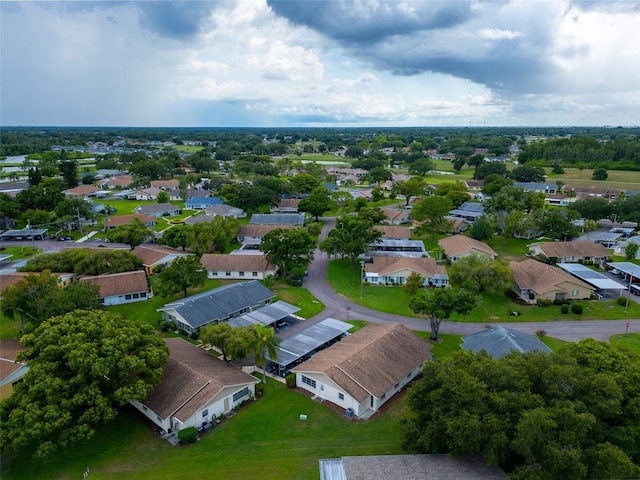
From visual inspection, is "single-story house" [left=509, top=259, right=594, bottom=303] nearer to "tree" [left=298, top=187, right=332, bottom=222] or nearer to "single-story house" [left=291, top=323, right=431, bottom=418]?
"single-story house" [left=291, top=323, right=431, bottom=418]

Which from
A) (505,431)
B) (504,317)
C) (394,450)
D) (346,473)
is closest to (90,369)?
(346,473)

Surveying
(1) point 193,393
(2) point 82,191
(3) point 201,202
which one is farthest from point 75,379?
(2) point 82,191

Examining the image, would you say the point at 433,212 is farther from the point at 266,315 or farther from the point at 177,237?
the point at 266,315

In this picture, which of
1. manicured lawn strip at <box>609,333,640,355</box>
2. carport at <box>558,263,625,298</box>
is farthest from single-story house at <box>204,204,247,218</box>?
manicured lawn strip at <box>609,333,640,355</box>

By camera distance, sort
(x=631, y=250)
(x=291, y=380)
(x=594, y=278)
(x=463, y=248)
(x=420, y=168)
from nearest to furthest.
→ (x=291, y=380), (x=594, y=278), (x=631, y=250), (x=463, y=248), (x=420, y=168)

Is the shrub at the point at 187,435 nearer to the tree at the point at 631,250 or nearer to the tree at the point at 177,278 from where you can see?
the tree at the point at 177,278

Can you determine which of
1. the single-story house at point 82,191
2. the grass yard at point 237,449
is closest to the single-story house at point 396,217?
the grass yard at point 237,449
